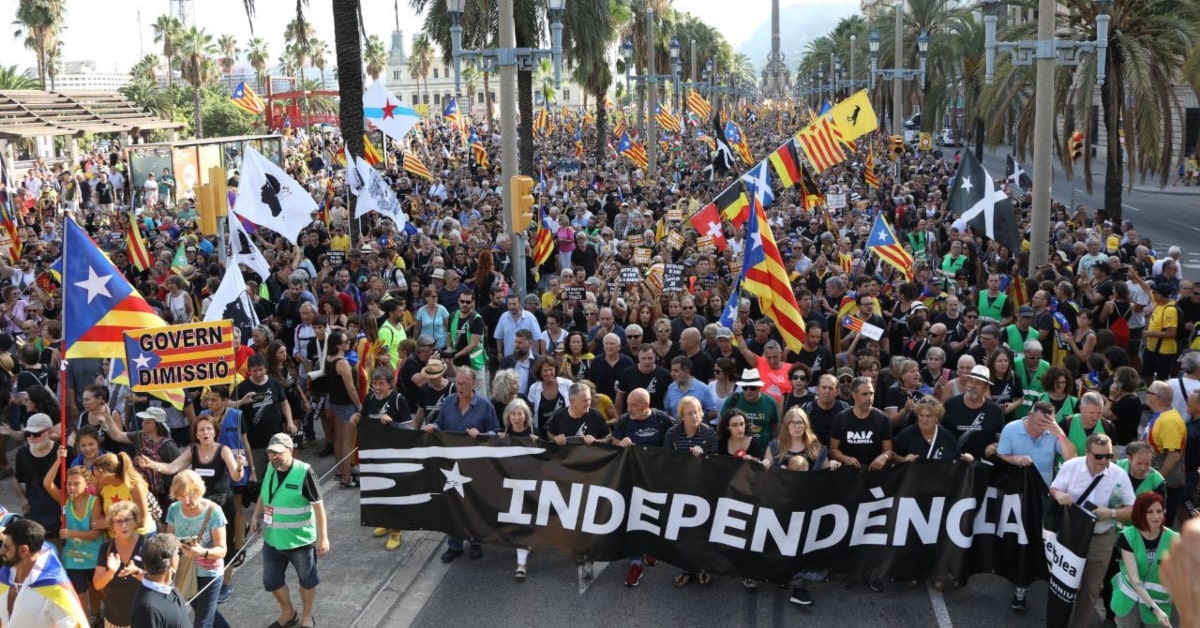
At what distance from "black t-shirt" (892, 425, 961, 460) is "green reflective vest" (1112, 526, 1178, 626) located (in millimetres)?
1422

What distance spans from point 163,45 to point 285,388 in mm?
79574

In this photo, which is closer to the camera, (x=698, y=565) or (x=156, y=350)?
(x=698, y=565)

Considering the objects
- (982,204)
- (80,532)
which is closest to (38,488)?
(80,532)

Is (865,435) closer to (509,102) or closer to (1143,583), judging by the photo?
(1143,583)

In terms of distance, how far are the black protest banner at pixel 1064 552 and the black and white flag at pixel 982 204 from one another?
924cm

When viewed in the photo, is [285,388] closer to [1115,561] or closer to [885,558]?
[885,558]

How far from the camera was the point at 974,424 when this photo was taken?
8609mm

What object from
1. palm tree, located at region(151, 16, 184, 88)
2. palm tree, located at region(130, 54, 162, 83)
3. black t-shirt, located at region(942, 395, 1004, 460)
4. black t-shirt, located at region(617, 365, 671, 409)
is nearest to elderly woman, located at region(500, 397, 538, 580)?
black t-shirt, located at region(617, 365, 671, 409)

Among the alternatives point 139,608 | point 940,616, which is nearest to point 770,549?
point 940,616

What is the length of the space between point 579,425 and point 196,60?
71.8 metres

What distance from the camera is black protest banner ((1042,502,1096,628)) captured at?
23.2 feet

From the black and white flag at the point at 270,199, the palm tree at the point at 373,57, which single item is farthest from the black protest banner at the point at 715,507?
the palm tree at the point at 373,57

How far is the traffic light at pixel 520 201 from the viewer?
1381 cm

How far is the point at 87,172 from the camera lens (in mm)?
33688
